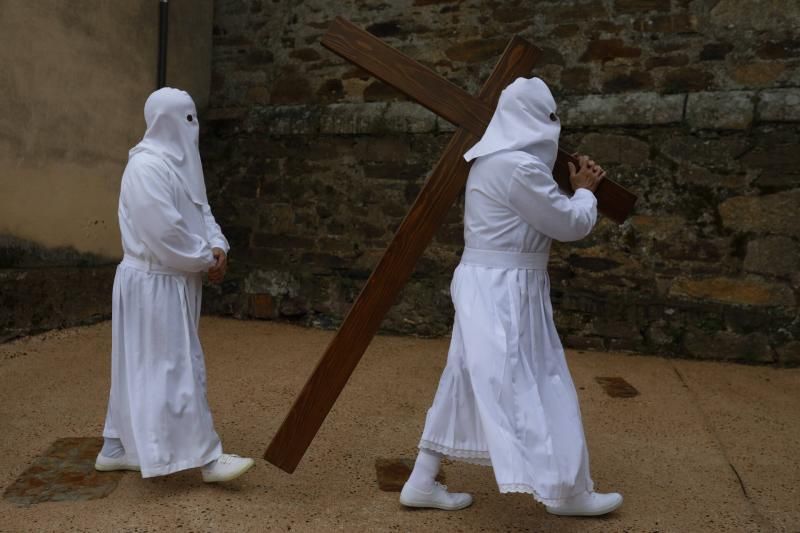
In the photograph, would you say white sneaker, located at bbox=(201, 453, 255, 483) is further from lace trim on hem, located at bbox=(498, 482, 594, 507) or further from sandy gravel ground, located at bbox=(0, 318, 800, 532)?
lace trim on hem, located at bbox=(498, 482, 594, 507)

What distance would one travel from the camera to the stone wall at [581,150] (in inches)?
201

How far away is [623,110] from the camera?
5.39 metres

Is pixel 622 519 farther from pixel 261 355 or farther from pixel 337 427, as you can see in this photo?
pixel 261 355

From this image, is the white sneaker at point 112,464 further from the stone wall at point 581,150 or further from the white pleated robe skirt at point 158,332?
the stone wall at point 581,150

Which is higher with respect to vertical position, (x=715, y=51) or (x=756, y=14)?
(x=756, y=14)

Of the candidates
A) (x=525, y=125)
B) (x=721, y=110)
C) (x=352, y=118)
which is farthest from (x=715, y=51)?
(x=525, y=125)

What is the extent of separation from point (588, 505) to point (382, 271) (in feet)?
4.18

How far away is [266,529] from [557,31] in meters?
4.88

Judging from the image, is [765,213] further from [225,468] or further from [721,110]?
[225,468]

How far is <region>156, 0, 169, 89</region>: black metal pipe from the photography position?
6.25m

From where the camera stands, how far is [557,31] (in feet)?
18.8

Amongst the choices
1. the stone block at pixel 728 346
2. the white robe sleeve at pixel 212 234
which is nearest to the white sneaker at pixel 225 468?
the white robe sleeve at pixel 212 234

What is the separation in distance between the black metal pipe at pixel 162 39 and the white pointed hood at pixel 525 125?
465 centimetres

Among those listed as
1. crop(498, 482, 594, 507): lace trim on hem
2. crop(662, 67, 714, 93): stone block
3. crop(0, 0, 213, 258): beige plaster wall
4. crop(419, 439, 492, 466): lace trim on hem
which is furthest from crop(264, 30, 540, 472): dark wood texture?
crop(0, 0, 213, 258): beige plaster wall
